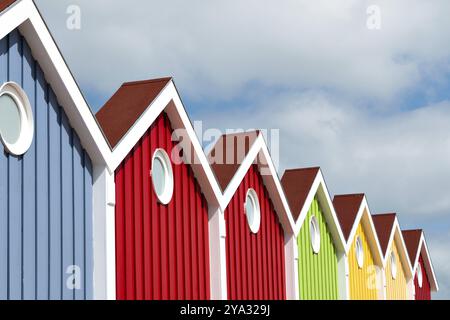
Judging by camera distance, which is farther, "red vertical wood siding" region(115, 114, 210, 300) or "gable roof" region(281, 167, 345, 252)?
"gable roof" region(281, 167, 345, 252)

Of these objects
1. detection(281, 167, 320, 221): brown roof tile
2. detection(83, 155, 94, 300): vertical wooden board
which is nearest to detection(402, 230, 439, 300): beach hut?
detection(281, 167, 320, 221): brown roof tile

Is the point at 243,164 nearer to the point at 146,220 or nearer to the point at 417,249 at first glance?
the point at 146,220

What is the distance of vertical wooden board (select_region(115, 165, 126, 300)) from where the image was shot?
1456cm

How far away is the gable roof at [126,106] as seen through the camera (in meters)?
14.9

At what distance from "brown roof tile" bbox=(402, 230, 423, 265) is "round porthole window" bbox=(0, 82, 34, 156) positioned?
2527cm

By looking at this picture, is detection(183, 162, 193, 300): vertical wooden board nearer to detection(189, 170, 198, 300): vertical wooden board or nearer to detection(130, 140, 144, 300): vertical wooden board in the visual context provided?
detection(189, 170, 198, 300): vertical wooden board

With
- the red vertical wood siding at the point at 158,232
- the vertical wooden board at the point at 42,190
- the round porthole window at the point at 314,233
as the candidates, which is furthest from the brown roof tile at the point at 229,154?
the vertical wooden board at the point at 42,190

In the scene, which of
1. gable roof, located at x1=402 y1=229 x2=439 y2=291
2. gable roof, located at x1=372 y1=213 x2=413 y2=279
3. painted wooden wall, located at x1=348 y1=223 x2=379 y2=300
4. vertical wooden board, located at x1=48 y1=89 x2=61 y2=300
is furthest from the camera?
gable roof, located at x1=402 y1=229 x2=439 y2=291

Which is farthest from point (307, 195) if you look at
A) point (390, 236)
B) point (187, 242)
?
point (390, 236)

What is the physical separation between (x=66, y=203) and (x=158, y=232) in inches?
114

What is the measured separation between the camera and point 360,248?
27969 millimetres
